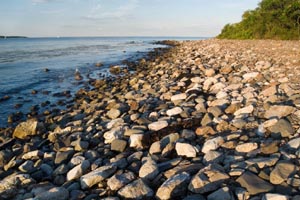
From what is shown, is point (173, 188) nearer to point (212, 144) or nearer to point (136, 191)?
point (136, 191)

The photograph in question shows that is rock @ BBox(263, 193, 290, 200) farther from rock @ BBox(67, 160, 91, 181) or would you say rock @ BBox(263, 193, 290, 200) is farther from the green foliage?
the green foliage

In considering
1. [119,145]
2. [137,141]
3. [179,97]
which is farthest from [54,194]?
[179,97]

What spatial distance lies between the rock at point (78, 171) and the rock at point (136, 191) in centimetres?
94

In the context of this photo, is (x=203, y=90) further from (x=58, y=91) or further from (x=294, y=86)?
(x=58, y=91)

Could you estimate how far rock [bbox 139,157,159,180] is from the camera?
151 inches

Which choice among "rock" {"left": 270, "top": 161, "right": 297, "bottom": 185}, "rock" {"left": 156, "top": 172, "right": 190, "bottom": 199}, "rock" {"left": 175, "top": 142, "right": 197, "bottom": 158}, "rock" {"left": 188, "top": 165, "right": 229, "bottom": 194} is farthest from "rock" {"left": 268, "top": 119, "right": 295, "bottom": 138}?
"rock" {"left": 156, "top": 172, "right": 190, "bottom": 199}

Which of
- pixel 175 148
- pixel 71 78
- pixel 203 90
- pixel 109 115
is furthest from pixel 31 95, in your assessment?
pixel 175 148

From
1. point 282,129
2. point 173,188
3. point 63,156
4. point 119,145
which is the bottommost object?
point 63,156

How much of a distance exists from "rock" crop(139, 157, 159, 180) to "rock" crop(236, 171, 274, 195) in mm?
1095

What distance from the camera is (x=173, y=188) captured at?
3.36 m

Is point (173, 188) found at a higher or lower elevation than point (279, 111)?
lower

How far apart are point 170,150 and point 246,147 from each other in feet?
3.81

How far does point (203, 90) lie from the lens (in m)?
8.42

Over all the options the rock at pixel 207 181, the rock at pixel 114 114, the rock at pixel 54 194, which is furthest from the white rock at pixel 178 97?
the rock at pixel 54 194
